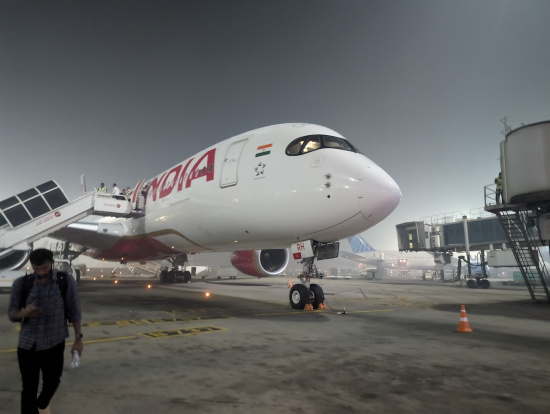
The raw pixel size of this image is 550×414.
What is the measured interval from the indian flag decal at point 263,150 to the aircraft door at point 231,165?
650mm

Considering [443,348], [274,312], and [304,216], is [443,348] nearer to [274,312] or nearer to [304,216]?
[304,216]

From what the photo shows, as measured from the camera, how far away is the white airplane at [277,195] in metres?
7.64

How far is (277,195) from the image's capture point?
8.23m

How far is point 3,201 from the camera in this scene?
1334 centimetres

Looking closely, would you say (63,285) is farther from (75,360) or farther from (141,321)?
(141,321)

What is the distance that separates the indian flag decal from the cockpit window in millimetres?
539

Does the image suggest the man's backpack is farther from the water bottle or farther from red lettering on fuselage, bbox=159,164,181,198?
red lettering on fuselage, bbox=159,164,181,198

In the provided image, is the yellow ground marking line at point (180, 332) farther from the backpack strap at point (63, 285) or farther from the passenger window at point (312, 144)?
the passenger window at point (312, 144)

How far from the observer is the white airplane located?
764 centimetres

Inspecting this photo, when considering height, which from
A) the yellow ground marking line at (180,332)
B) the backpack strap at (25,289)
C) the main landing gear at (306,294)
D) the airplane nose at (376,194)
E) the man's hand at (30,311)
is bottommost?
Result: the yellow ground marking line at (180,332)

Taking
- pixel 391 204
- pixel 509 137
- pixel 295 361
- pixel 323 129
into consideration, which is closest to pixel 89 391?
pixel 295 361

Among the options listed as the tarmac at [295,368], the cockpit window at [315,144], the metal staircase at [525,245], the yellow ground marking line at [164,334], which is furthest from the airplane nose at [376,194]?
the metal staircase at [525,245]

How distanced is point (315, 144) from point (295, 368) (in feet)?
18.1

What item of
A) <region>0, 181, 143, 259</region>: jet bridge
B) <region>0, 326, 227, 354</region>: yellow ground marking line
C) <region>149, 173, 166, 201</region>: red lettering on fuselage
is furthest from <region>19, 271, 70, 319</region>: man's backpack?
<region>0, 181, 143, 259</region>: jet bridge
